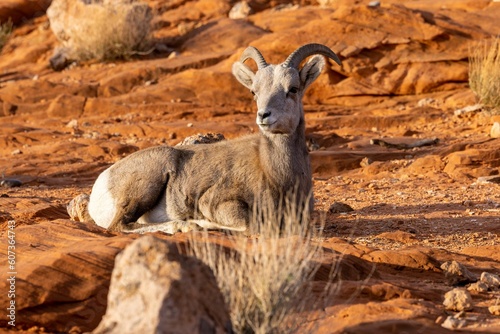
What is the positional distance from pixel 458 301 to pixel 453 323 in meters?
0.52

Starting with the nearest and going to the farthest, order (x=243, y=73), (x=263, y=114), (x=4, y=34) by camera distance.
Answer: (x=263, y=114), (x=243, y=73), (x=4, y=34)

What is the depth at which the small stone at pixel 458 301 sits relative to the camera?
18.3 ft

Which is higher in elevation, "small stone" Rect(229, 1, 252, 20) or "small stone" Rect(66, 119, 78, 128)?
"small stone" Rect(229, 1, 252, 20)

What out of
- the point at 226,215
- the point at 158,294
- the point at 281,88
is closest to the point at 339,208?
the point at 226,215

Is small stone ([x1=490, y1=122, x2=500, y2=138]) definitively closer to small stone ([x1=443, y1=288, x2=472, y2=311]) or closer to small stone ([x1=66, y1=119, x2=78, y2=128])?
small stone ([x1=443, y1=288, x2=472, y2=311])

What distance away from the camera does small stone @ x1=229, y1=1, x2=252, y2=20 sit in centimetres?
2512

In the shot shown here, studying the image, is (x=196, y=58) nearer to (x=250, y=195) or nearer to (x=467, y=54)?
(x=467, y=54)

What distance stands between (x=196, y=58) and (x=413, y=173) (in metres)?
9.82

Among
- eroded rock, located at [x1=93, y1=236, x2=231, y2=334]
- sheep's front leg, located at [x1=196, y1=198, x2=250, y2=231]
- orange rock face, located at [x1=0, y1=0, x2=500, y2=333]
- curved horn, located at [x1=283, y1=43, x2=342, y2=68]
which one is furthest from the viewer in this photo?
curved horn, located at [x1=283, y1=43, x2=342, y2=68]

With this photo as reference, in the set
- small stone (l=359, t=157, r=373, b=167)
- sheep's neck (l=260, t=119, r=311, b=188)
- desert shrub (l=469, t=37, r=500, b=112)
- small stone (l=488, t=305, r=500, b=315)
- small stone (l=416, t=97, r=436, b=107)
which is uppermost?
sheep's neck (l=260, t=119, r=311, b=188)

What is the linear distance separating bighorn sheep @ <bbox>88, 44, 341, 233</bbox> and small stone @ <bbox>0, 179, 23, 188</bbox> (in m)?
3.99

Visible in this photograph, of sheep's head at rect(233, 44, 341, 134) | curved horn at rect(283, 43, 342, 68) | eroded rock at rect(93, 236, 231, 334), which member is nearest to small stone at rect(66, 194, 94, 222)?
sheep's head at rect(233, 44, 341, 134)

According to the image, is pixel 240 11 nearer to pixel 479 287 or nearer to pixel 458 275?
pixel 458 275

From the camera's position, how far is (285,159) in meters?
8.65
